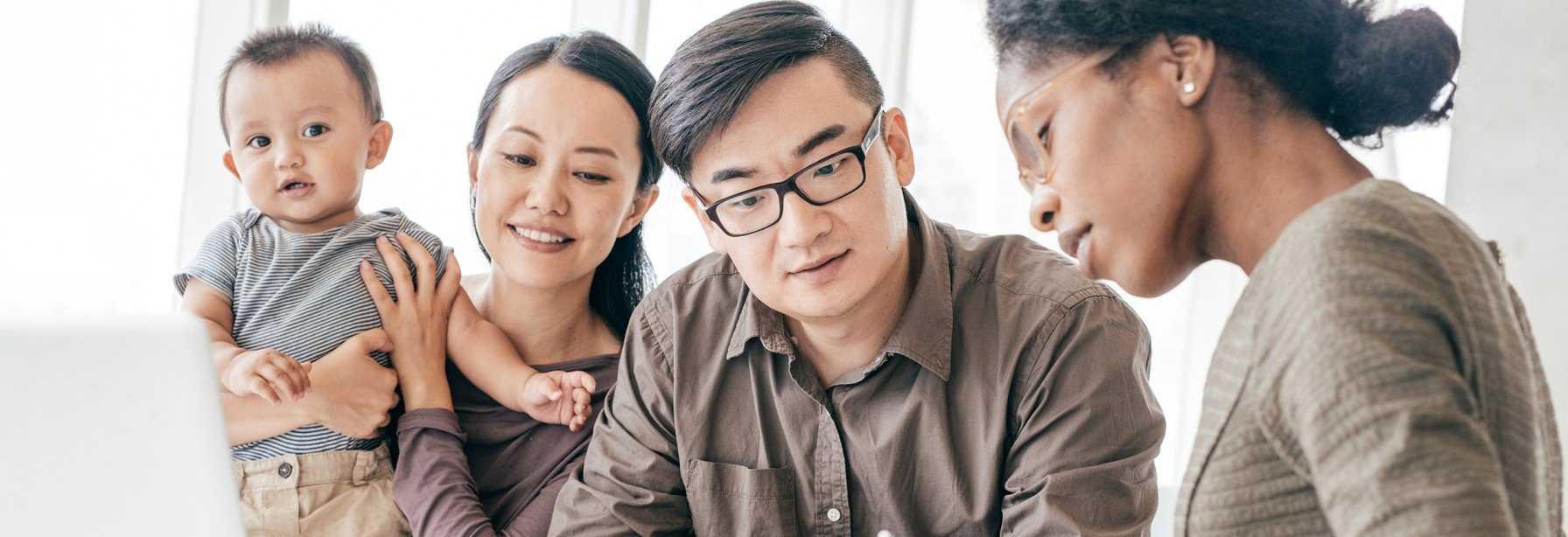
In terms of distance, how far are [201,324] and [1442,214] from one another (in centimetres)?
87

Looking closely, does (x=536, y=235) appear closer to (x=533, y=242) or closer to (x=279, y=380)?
(x=533, y=242)

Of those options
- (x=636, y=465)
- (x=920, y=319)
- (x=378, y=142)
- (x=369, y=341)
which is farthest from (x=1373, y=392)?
(x=378, y=142)

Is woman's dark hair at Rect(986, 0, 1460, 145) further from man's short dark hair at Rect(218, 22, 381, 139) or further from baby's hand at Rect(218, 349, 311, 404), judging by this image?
man's short dark hair at Rect(218, 22, 381, 139)

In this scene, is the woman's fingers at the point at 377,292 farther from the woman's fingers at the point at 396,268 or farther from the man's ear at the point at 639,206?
the man's ear at the point at 639,206

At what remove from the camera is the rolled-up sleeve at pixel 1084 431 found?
4.44 feet

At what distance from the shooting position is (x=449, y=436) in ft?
5.93

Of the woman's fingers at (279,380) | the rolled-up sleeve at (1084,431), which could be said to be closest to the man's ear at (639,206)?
the woman's fingers at (279,380)

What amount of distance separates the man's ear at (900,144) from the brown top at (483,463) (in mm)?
643

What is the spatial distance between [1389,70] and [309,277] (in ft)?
5.34

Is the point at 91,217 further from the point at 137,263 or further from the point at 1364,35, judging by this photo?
the point at 1364,35

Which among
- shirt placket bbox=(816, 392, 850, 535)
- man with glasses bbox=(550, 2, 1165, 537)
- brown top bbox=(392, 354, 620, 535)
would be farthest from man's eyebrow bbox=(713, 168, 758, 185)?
brown top bbox=(392, 354, 620, 535)

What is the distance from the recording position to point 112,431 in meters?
0.71

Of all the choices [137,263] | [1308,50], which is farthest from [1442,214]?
[137,263]

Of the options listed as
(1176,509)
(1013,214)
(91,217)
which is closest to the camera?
(1176,509)
